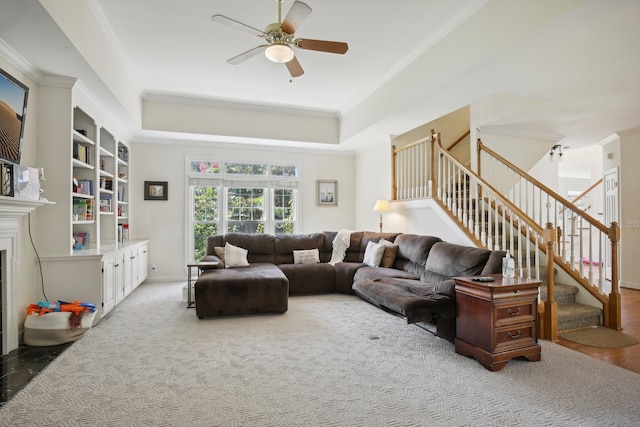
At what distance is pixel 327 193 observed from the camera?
7.43 metres

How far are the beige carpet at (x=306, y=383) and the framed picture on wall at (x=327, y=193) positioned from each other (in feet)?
13.1

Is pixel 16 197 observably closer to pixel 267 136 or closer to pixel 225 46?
pixel 225 46

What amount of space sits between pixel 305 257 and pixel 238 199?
204 cm

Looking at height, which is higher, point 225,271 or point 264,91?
point 264,91

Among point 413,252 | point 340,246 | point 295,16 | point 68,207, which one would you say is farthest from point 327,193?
point 295,16

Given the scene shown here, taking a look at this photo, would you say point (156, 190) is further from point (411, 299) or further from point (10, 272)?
point (411, 299)

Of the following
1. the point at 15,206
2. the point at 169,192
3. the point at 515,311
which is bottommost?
the point at 515,311

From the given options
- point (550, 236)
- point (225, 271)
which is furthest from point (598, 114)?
point (225, 271)

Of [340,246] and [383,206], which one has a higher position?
[383,206]

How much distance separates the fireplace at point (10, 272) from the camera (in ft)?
9.70

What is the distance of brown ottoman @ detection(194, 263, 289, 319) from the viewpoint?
3.99 m

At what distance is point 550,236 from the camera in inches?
131

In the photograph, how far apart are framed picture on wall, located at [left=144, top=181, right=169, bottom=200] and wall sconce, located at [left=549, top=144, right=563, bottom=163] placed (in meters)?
7.06

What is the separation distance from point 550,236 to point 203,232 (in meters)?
5.54
